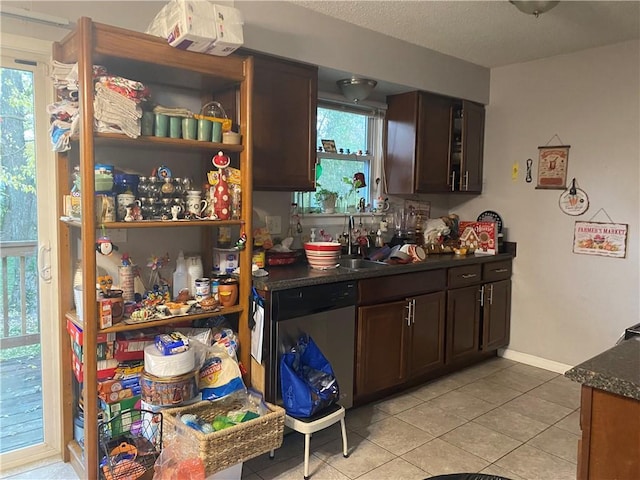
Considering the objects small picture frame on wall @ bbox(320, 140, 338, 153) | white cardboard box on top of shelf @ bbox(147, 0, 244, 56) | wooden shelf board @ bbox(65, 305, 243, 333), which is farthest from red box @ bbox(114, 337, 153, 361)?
small picture frame on wall @ bbox(320, 140, 338, 153)

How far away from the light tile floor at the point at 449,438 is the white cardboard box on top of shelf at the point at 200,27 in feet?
6.63

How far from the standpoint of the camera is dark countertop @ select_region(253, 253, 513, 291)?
2.57 m

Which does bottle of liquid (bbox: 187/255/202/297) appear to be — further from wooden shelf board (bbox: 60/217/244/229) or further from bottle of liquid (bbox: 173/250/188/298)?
wooden shelf board (bbox: 60/217/244/229)

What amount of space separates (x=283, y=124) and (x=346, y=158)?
96 centimetres

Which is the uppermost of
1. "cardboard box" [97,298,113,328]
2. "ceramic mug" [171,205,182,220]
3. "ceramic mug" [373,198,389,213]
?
"ceramic mug" [373,198,389,213]

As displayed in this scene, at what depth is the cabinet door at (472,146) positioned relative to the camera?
13.3 ft

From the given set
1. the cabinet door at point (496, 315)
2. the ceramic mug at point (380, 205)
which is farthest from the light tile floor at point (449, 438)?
the ceramic mug at point (380, 205)

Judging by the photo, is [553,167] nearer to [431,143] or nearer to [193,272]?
[431,143]

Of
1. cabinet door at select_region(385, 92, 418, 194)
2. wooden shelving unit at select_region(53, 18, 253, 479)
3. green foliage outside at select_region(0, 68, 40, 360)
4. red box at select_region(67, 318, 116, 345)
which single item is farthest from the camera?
cabinet door at select_region(385, 92, 418, 194)

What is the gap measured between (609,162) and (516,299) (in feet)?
4.23

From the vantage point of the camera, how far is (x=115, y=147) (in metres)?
2.50

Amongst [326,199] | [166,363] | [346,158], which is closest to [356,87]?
[346,158]

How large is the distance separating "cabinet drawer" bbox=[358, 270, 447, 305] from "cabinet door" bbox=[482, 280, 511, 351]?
0.62m

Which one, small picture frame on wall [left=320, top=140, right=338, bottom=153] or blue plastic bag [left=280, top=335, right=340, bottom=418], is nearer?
blue plastic bag [left=280, top=335, right=340, bottom=418]
